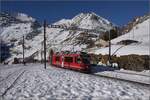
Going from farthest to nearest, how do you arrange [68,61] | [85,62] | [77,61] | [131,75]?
[68,61] → [77,61] → [85,62] → [131,75]

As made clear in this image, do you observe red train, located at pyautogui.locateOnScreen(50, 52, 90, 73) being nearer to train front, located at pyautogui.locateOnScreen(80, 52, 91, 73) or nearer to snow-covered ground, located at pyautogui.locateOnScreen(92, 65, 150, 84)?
train front, located at pyautogui.locateOnScreen(80, 52, 91, 73)

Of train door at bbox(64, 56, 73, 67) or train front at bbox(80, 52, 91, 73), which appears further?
train door at bbox(64, 56, 73, 67)

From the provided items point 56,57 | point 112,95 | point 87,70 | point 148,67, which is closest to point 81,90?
point 112,95

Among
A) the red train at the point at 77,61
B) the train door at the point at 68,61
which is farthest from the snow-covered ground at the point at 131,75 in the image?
the train door at the point at 68,61

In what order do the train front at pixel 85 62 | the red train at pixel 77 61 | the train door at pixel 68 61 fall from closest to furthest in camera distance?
the train front at pixel 85 62 → the red train at pixel 77 61 → the train door at pixel 68 61

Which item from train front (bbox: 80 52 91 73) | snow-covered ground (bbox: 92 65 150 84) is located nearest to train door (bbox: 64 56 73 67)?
train front (bbox: 80 52 91 73)

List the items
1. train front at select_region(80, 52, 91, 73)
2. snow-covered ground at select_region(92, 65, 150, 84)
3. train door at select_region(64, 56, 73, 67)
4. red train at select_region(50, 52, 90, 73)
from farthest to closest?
train door at select_region(64, 56, 73, 67) < red train at select_region(50, 52, 90, 73) < train front at select_region(80, 52, 91, 73) < snow-covered ground at select_region(92, 65, 150, 84)

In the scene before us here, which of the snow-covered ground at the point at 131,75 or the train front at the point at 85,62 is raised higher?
the train front at the point at 85,62

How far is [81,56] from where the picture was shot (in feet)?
137

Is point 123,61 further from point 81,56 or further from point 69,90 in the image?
point 69,90

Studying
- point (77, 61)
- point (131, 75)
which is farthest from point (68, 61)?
point (131, 75)

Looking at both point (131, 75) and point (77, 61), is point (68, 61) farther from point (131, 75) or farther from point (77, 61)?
point (131, 75)

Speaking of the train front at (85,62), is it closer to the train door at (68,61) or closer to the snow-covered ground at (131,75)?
the snow-covered ground at (131,75)

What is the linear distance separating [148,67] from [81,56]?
37.0ft
